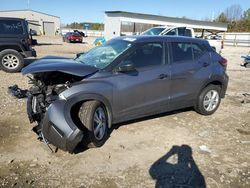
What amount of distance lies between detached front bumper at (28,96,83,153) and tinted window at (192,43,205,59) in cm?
307

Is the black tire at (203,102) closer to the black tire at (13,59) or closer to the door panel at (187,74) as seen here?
the door panel at (187,74)

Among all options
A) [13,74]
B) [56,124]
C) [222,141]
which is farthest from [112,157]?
[13,74]

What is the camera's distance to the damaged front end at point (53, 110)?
3.60 metres

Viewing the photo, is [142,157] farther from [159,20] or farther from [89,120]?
[159,20]

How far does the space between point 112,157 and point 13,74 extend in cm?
737

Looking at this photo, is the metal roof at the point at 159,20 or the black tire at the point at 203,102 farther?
the metal roof at the point at 159,20

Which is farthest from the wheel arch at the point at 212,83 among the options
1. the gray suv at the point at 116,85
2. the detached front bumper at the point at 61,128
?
the detached front bumper at the point at 61,128

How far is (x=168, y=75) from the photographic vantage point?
500 centimetres

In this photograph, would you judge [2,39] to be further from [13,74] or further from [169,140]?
[169,140]

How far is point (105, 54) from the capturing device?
16.1 ft

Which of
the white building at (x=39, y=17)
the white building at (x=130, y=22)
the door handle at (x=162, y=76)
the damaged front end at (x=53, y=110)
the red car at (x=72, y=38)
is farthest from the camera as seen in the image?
the white building at (x=39, y=17)

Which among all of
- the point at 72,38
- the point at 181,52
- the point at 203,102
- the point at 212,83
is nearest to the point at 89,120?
the point at 181,52

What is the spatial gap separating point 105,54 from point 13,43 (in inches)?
260

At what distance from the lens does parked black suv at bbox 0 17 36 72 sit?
10.1 meters
